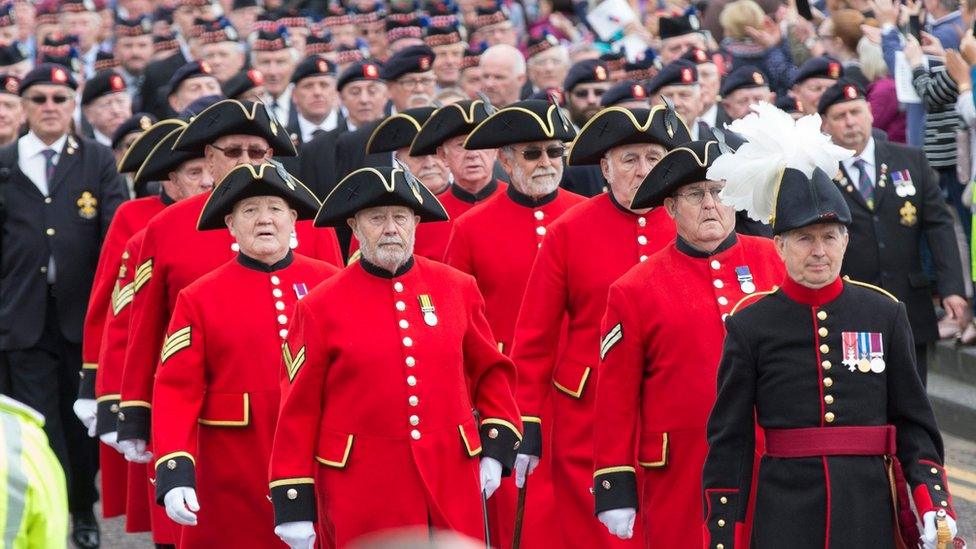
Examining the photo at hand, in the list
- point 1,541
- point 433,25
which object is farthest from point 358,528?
point 433,25

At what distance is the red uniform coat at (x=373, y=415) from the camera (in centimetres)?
743

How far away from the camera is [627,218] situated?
8.56 m

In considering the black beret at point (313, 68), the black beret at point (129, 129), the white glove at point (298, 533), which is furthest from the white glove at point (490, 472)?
the black beret at point (313, 68)

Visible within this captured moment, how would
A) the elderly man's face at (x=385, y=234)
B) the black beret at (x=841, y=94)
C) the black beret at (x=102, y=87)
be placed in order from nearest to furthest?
1. the elderly man's face at (x=385, y=234)
2. the black beret at (x=841, y=94)
3. the black beret at (x=102, y=87)

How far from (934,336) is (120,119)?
6017mm

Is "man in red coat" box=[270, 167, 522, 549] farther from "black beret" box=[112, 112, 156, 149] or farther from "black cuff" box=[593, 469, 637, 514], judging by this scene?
"black beret" box=[112, 112, 156, 149]

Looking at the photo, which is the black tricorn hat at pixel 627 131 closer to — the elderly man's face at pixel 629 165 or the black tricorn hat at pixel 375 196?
the elderly man's face at pixel 629 165

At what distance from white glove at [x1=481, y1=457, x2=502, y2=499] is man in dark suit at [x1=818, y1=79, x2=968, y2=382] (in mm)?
3671

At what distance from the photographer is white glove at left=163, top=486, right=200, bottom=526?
7926mm

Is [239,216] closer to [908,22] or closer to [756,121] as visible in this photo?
[756,121]

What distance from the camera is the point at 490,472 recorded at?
→ 7805 millimetres

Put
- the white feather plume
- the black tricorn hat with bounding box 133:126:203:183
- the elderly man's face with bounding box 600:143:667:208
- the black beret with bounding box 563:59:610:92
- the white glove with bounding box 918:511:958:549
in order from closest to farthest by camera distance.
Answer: the white glove with bounding box 918:511:958:549 → the white feather plume → the elderly man's face with bounding box 600:143:667:208 → the black tricorn hat with bounding box 133:126:203:183 → the black beret with bounding box 563:59:610:92

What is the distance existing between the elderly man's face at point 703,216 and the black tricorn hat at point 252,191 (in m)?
1.52

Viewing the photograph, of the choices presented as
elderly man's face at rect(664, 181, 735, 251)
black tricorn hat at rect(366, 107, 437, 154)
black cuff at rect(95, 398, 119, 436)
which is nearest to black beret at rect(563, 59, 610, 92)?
black tricorn hat at rect(366, 107, 437, 154)
